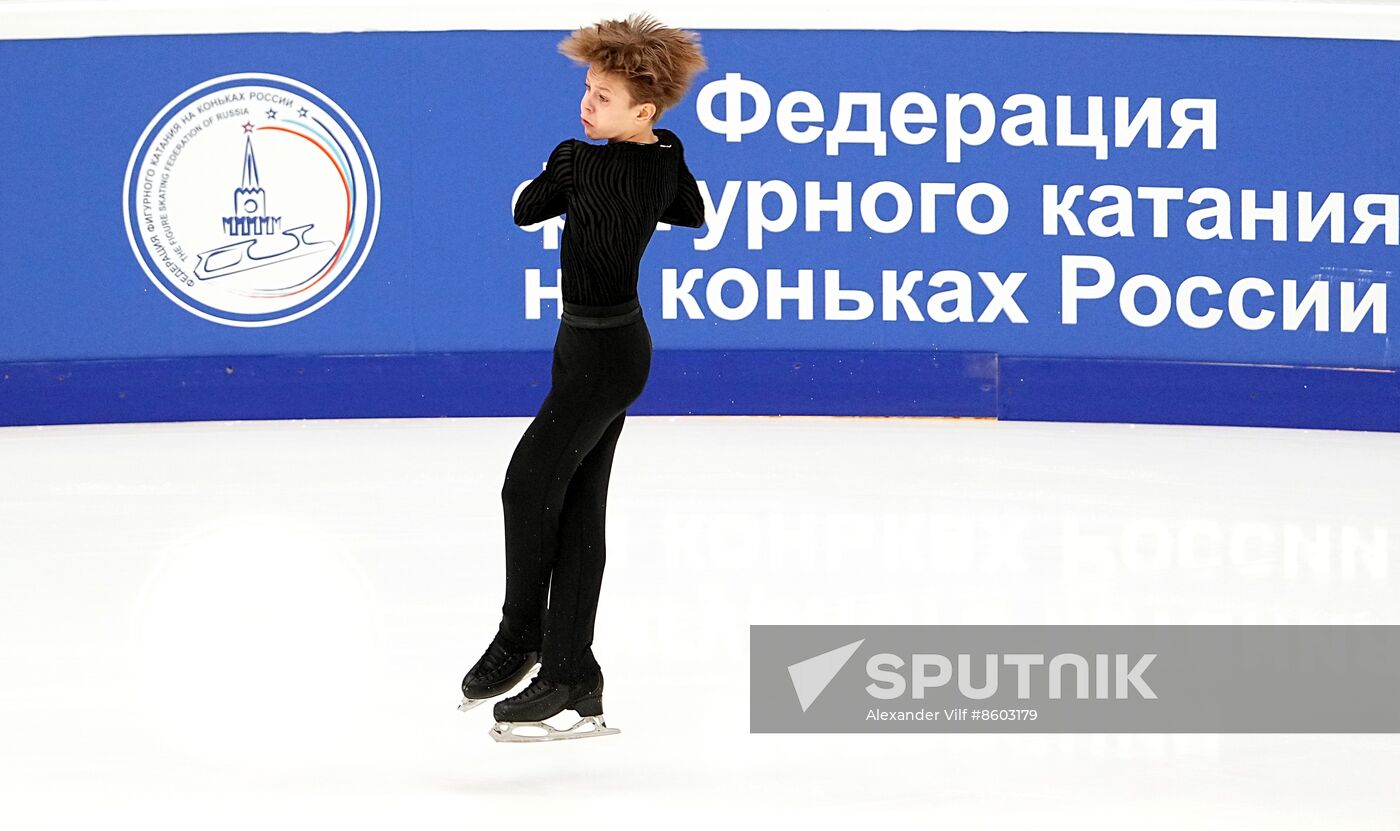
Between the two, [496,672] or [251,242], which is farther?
[251,242]

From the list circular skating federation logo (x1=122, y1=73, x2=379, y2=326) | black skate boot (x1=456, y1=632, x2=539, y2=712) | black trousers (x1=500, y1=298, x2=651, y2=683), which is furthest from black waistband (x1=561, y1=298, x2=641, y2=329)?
circular skating federation logo (x1=122, y1=73, x2=379, y2=326)

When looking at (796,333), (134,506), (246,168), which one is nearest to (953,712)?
(134,506)

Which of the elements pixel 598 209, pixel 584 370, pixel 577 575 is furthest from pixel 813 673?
pixel 598 209

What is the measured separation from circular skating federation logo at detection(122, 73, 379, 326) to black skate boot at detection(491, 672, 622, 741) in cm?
513

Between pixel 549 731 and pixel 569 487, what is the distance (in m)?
0.49

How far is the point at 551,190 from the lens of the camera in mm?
3570

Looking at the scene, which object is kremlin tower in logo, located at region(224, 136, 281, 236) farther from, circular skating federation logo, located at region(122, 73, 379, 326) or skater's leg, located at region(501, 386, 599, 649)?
skater's leg, located at region(501, 386, 599, 649)

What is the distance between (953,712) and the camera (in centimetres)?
378

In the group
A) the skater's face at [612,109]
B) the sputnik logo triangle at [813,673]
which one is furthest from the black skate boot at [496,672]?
the skater's face at [612,109]

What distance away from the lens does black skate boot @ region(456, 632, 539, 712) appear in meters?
3.65

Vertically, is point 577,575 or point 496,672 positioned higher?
point 577,575

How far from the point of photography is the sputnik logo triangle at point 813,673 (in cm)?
A: 382

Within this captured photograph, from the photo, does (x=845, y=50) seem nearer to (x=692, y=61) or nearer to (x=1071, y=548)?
(x=1071, y=548)

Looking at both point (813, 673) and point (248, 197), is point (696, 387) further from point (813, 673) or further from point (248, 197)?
point (813, 673)
